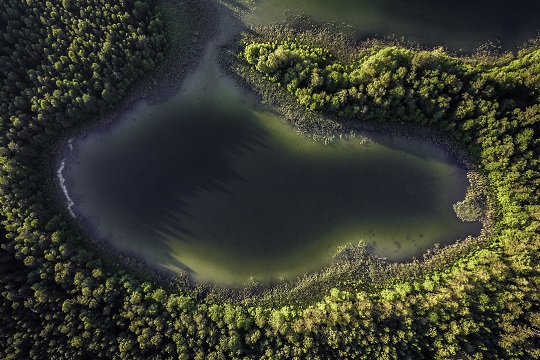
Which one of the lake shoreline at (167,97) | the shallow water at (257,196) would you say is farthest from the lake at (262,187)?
the lake shoreline at (167,97)

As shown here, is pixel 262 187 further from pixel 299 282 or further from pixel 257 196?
pixel 299 282

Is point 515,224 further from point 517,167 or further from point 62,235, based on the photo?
point 62,235

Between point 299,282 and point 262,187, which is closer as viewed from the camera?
point 299,282

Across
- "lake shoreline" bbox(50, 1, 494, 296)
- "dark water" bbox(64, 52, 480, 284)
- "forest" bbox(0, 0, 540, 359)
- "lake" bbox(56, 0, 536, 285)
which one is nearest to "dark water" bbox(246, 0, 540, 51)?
"lake" bbox(56, 0, 536, 285)

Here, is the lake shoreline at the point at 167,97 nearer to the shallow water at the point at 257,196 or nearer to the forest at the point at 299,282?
the shallow water at the point at 257,196

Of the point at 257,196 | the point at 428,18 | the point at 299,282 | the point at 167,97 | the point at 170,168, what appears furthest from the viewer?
the point at 167,97

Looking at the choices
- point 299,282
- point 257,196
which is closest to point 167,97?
point 257,196
